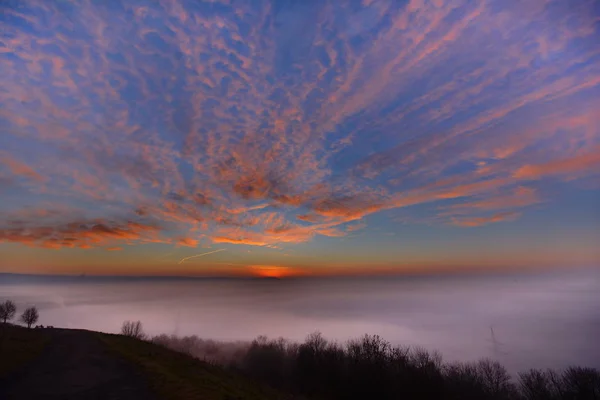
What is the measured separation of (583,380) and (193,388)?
116 metres

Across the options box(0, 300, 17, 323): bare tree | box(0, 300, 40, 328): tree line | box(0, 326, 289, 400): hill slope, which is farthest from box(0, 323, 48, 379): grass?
box(0, 300, 17, 323): bare tree

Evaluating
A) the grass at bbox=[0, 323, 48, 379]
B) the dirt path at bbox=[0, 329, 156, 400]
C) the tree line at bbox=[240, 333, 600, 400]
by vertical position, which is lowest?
the tree line at bbox=[240, 333, 600, 400]

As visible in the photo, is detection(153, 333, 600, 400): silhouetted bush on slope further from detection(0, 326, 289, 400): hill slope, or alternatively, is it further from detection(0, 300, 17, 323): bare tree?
detection(0, 300, 17, 323): bare tree

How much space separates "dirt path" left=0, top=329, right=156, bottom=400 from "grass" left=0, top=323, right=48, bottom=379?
37.5 inches

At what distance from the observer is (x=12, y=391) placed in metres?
21.0

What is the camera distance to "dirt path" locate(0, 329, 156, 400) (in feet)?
68.3

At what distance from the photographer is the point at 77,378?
24.5m

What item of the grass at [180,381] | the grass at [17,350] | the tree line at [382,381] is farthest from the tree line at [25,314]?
the grass at [180,381]

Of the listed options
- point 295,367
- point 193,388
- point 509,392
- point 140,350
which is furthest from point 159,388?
point 509,392

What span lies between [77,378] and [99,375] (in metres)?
1.56

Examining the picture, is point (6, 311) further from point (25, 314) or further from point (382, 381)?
point (382, 381)

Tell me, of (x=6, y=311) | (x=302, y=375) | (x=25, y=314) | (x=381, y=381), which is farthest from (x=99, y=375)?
(x=6, y=311)

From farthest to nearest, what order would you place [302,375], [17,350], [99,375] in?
[302,375]
[17,350]
[99,375]

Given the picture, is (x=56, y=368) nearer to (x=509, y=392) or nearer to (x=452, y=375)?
(x=452, y=375)
